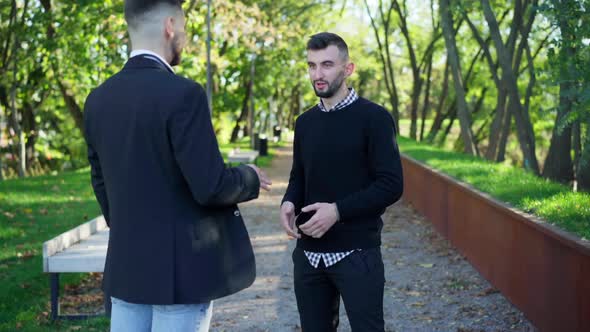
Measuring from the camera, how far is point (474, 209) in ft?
34.9

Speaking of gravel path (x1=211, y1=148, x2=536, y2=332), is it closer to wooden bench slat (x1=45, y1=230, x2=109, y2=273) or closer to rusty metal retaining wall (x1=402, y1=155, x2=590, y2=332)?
rusty metal retaining wall (x1=402, y1=155, x2=590, y2=332)

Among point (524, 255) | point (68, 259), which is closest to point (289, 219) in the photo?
point (68, 259)

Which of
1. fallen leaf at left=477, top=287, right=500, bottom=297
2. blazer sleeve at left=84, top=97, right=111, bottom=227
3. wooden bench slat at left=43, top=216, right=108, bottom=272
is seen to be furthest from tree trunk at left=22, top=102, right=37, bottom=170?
blazer sleeve at left=84, top=97, right=111, bottom=227

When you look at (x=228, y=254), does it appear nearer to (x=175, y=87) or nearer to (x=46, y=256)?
(x=175, y=87)

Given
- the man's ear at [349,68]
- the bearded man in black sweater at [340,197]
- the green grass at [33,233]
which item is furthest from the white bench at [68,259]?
the man's ear at [349,68]

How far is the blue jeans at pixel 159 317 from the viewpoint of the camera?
3311 mm

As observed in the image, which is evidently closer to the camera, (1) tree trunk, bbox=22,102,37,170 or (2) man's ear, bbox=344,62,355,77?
(2) man's ear, bbox=344,62,355,77

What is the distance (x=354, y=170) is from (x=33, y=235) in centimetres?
855

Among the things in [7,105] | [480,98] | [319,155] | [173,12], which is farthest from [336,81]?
[480,98]

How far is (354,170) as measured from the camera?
4188 millimetres

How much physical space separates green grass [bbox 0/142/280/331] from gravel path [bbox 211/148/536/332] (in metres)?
1.60

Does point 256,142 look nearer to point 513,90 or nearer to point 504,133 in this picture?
point 504,133

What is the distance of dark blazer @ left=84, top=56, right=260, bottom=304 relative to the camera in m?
3.18

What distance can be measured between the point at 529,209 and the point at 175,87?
587 cm
